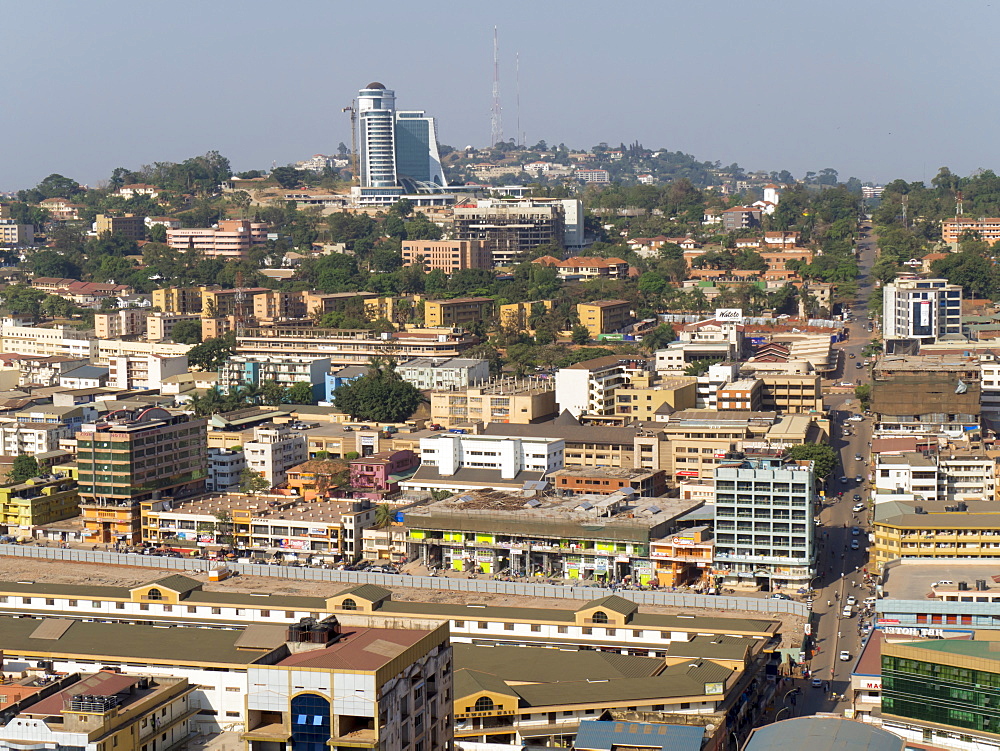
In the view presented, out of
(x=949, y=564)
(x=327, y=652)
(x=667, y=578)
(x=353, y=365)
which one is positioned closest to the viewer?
(x=327, y=652)

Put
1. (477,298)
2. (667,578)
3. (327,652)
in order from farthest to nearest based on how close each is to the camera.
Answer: (477,298) < (667,578) < (327,652)

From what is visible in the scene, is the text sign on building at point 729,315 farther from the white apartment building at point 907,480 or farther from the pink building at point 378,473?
the white apartment building at point 907,480

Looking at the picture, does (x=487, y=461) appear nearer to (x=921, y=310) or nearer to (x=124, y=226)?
(x=921, y=310)

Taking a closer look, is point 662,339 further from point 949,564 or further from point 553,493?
point 949,564

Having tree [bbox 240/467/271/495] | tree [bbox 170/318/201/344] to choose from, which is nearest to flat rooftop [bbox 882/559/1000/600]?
tree [bbox 240/467/271/495]

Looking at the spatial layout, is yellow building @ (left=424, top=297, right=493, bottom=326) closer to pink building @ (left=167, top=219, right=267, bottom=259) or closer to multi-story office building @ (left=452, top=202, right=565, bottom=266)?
multi-story office building @ (left=452, top=202, right=565, bottom=266)

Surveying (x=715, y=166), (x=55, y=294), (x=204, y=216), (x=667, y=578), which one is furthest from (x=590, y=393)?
(x=715, y=166)

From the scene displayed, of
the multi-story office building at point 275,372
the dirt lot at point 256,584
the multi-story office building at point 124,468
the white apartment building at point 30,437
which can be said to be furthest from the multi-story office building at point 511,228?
the dirt lot at point 256,584
